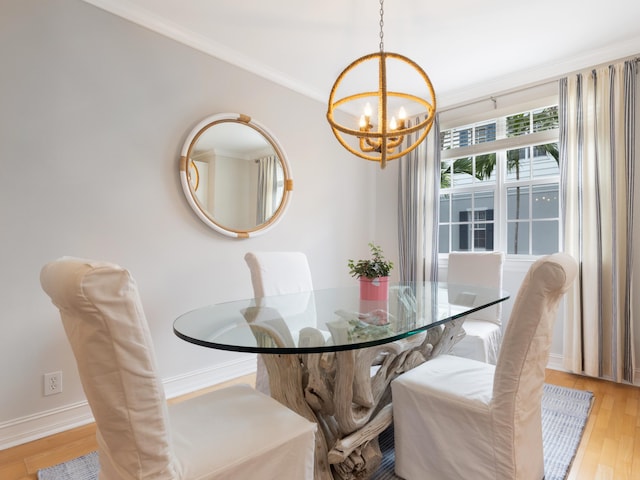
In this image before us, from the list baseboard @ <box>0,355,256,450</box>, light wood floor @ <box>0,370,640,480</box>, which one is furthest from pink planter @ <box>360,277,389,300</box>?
baseboard @ <box>0,355,256,450</box>

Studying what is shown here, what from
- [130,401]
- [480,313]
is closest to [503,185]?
[480,313]

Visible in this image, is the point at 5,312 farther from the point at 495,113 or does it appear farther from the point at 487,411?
the point at 495,113

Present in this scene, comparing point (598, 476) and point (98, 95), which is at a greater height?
point (98, 95)

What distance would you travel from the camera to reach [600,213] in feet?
8.94

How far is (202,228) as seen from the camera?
8.93 feet

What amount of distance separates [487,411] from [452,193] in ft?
9.43

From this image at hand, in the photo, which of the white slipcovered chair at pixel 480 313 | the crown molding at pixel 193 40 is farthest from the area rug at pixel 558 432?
the crown molding at pixel 193 40

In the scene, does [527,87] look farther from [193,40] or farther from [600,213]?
[193,40]

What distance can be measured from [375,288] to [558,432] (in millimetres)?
1271

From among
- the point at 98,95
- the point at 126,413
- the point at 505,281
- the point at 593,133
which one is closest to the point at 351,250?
the point at 505,281

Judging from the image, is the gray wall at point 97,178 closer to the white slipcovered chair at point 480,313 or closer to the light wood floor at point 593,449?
the light wood floor at point 593,449

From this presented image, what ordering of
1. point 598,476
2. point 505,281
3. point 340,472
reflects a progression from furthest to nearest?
point 505,281 → point 598,476 → point 340,472

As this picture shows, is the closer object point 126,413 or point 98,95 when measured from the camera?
point 126,413

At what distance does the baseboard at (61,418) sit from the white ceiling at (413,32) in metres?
2.39
